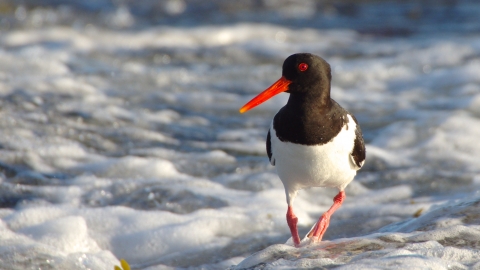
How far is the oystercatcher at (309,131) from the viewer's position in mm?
4082

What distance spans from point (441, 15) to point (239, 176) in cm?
938

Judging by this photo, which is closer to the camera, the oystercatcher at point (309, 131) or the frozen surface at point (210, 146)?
the oystercatcher at point (309, 131)

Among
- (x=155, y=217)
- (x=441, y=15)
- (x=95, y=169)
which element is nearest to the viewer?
(x=155, y=217)

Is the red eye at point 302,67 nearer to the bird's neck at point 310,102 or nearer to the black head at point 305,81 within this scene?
the black head at point 305,81

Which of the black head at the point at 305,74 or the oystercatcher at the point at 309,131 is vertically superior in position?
the black head at the point at 305,74

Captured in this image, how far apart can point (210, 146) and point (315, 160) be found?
3037 millimetres

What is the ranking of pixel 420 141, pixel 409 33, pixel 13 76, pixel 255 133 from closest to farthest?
pixel 420 141, pixel 255 133, pixel 13 76, pixel 409 33

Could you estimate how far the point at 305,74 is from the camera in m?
4.18

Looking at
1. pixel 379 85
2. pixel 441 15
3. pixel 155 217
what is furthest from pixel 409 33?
pixel 155 217

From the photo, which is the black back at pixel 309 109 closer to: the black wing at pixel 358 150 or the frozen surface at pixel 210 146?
the black wing at pixel 358 150

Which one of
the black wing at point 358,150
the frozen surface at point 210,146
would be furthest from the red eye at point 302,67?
the frozen surface at point 210,146

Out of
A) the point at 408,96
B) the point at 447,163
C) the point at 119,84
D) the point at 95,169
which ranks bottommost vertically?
the point at 95,169

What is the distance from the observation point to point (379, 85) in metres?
9.44

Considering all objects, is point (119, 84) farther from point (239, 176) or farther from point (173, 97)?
point (239, 176)
